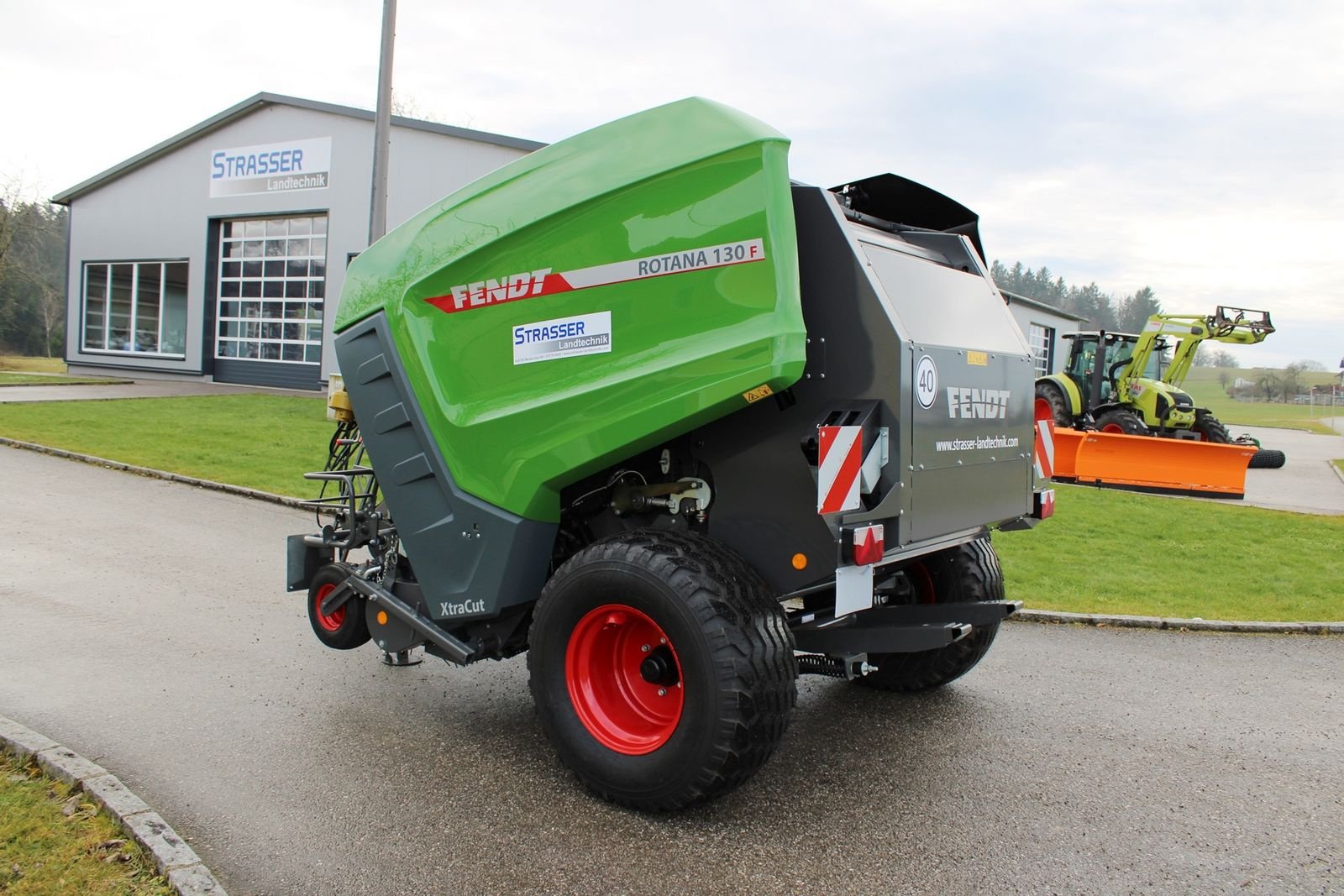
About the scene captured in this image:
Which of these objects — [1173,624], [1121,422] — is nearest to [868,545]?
[1173,624]

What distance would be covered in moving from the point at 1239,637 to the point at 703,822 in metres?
4.72

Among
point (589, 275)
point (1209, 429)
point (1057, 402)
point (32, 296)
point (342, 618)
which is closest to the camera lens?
point (589, 275)

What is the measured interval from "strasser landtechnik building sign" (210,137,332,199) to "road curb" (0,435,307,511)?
1190cm

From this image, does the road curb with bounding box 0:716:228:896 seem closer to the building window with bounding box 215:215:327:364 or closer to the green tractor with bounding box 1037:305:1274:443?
the green tractor with bounding box 1037:305:1274:443

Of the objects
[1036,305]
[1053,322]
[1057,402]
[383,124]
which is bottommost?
[1057,402]

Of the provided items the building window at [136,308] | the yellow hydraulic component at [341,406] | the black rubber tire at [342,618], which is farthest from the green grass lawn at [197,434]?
the building window at [136,308]

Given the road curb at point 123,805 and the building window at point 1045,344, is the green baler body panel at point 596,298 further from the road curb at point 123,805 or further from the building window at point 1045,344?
the building window at point 1045,344

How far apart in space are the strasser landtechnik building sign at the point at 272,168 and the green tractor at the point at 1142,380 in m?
16.8

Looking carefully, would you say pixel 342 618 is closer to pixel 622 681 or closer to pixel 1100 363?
pixel 622 681

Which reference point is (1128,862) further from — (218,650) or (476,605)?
(218,650)

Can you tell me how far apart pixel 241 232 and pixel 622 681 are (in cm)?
2515

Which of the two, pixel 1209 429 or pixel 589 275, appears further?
pixel 1209 429

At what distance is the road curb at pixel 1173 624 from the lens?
670 centimetres

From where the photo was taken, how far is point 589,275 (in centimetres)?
373
